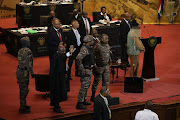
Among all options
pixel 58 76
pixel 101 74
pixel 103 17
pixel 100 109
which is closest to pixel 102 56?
pixel 101 74

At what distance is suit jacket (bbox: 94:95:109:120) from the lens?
6664 mm

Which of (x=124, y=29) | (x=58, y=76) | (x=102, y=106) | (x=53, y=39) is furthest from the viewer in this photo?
(x=124, y=29)

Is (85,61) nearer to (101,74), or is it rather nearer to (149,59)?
(101,74)

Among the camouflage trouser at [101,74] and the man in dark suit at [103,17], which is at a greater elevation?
the man in dark suit at [103,17]

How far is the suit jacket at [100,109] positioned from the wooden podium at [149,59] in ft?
11.0

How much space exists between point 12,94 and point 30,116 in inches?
57.6

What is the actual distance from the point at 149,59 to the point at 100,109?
138 inches

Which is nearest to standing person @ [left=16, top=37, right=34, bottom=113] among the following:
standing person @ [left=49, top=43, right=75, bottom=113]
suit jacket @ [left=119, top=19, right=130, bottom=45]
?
standing person @ [left=49, top=43, right=75, bottom=113]

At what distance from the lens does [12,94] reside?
8977 millimetres

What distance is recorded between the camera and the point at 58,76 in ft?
24.7

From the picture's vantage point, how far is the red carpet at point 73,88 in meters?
8.03

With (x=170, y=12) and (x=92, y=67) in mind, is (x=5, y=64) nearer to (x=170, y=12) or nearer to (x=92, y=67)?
(x=92, y=67)

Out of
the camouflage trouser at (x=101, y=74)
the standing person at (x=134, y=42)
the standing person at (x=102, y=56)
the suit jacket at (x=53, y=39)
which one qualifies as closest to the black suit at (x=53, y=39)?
the suit jacket at (x=53, y=39)

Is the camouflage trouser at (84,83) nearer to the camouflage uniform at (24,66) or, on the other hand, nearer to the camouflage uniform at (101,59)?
the camouflage uniform at (101,59)
